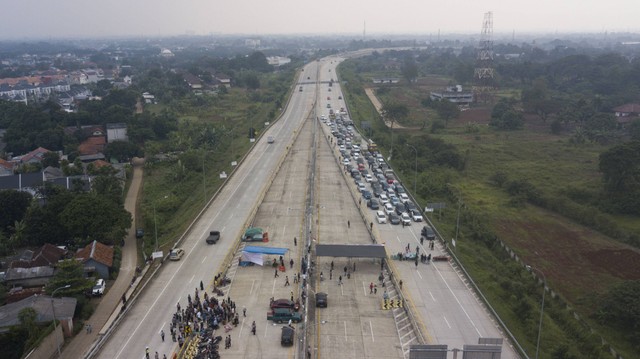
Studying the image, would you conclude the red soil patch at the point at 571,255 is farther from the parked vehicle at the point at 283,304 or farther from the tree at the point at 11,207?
the tree at the point at 11,207

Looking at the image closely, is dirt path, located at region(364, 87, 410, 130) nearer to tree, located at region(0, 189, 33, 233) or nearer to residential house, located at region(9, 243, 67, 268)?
tree, located at region(0, 189, 33, 233)

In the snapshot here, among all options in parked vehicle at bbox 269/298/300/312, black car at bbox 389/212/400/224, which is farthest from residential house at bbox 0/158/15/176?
parked vehicle at bbox 269/298/300/312

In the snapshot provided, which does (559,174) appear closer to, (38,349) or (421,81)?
(38,349)

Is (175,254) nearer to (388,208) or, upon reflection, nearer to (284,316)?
(284,316)

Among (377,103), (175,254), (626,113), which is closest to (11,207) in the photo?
(175,254)

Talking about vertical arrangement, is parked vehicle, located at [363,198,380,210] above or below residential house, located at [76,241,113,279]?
above

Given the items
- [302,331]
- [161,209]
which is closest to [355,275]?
[302,331]
